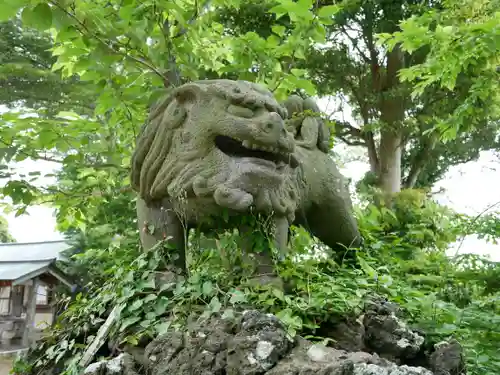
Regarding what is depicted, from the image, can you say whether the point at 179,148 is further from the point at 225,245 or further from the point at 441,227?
the point at 441,227

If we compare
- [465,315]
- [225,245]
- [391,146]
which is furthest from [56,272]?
[465,315]

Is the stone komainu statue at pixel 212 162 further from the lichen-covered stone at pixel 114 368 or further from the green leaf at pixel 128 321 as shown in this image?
the lichen-covered stone at pixel 114 368

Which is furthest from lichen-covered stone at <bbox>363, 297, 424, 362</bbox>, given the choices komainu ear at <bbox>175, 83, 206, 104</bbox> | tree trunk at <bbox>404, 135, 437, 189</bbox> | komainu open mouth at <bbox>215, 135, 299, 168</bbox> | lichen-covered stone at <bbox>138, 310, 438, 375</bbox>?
tree trunk at <bbox>404, 135, 437, 189</bbox>

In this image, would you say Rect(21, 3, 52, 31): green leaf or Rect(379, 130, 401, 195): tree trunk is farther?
Rect(379, 130, 401, 195): tree trunk

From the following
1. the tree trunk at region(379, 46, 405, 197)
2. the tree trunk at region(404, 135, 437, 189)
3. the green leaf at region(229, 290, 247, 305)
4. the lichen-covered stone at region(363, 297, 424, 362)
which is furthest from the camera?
the tree trunk at region(404, 135, 437, 189)

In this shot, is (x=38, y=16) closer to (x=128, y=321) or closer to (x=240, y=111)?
(x=240, y=111)

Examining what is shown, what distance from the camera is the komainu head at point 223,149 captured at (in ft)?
5.24

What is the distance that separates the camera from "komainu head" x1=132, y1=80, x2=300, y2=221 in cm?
160

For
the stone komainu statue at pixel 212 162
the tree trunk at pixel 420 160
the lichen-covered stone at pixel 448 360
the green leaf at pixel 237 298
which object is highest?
the tree trunk at pixel 420 160

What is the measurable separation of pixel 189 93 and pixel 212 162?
286mm

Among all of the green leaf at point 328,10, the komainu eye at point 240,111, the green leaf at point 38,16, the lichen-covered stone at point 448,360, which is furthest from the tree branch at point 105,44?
the lichen-covered stone at point 448,360

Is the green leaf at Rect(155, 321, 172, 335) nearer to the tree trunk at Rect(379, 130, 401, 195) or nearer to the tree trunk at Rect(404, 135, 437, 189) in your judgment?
the tree trunk at Rect(379, 130, 401, 195)

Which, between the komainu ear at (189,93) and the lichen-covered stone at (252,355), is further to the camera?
the komainu ear at (189,93)

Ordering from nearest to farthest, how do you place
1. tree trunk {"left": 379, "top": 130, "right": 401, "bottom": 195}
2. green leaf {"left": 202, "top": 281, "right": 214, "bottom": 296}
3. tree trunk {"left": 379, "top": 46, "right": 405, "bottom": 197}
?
green leaf {"left": 202, "top": 281, "right": 214, "bottom": 296} → tree trunk {"left": 379, "top": 46, "right": 405, "bottom": 197} → tree trunk {"left": 379, "top": 130, "right": 401, "bottom": 195}
